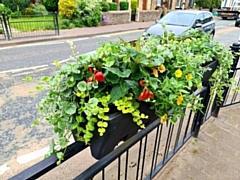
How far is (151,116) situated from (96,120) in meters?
0.44

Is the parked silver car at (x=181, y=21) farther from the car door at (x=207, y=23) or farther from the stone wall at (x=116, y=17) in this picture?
the stone wall at (x=116, y=17)

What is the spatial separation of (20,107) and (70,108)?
3.16m

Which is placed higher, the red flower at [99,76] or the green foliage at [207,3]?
the green foliage at [207,3]

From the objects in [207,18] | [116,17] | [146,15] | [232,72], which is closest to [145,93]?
[232,72]

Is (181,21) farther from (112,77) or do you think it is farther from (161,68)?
(112,77)

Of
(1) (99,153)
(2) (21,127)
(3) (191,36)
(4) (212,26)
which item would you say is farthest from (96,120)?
(4) (212,26)

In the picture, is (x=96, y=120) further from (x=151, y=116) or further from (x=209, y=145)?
(x=209, y=145)

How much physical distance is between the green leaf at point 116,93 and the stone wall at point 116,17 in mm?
12815

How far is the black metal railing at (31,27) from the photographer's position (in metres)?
8.39

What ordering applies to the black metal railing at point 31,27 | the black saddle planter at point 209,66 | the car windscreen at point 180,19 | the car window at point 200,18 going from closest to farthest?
1. the black saddle planter at point 209,66
2. the car windscreen at point 180,19
3. the car window at point 200,18
4. the black metal railing at point 31,27

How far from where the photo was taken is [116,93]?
36.3 inches

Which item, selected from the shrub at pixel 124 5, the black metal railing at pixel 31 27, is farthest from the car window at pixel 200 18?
the shrub at pixel 124 5

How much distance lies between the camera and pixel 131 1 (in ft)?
54.4

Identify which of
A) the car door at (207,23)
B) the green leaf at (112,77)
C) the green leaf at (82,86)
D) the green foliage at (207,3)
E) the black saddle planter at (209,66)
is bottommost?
the car door at (207,23)
